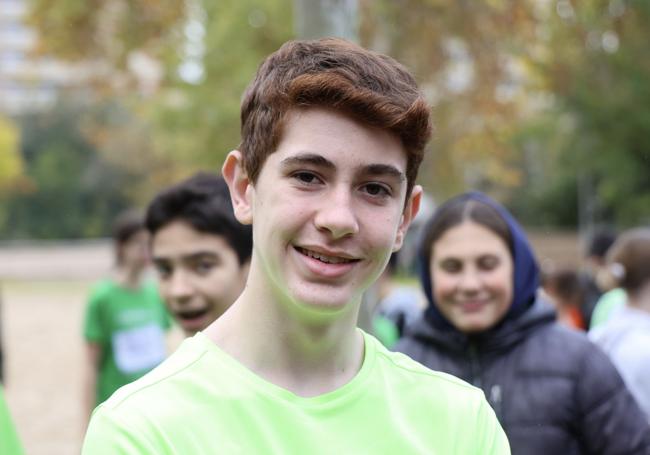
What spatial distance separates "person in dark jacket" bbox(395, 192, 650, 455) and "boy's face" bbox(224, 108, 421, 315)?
4.94ft

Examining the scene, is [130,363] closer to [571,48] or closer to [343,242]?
Result: [343,242]

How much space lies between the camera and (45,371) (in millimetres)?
13758

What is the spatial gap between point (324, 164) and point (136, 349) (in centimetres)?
439

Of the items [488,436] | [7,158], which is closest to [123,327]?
[488,436]

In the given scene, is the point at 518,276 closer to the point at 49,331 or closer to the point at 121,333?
the point at 121,333

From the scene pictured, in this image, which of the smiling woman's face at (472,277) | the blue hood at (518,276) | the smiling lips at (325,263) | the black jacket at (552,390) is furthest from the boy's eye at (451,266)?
the smiling lips at (325,263)

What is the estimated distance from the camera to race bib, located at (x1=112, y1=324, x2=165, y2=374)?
5766mm

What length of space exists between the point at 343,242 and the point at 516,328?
1.70 metres

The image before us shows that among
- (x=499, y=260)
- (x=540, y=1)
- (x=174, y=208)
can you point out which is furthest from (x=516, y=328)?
(x=540, y=1)

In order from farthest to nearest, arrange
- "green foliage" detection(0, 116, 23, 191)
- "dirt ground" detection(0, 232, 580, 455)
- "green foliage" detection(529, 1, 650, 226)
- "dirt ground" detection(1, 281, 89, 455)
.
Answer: "green foliage" detection(0, 116, 23, 191)
"green foliage" detection(529, 1, 650, 226)
"dirt ground" detection(0, 232, 580, 455)
"dirt ground" detection(1, 281, 89, 455)

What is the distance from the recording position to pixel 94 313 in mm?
6004

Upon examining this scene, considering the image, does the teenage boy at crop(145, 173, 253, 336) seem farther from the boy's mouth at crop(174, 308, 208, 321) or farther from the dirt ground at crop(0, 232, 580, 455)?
the dirt ground at crop(0, 232, 580, 455)

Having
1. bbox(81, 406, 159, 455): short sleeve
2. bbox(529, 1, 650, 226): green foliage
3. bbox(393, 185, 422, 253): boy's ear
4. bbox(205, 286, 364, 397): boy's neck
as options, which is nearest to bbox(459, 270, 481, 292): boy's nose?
bbox(393, 185, 422, 253): boy's ear

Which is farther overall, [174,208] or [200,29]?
[200,29]
